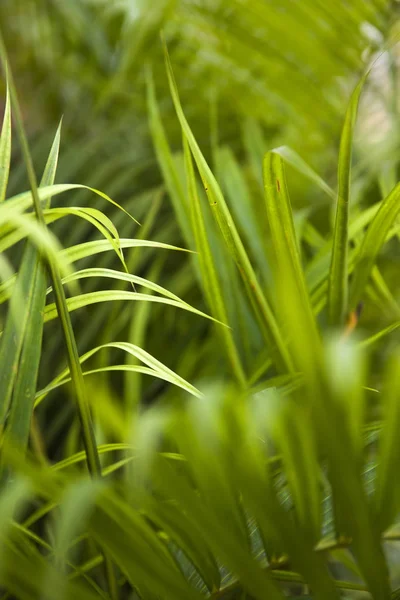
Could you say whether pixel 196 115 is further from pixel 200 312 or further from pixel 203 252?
pixel 200 312

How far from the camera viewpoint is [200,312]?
27 centimetres

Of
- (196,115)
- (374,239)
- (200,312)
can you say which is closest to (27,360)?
(200,312)

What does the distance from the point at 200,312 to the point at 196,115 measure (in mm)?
649

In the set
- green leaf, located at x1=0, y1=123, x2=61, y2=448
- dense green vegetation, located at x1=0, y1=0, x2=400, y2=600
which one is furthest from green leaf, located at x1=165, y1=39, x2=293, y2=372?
green leaf, located at x1=0, y1=123, x2=61, y2=448

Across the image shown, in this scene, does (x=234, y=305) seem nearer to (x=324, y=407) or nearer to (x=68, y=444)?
(x=68, y=444)

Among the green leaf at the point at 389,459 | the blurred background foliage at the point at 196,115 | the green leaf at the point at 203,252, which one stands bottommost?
the green leaf at the point at 389,459

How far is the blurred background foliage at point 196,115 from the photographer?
0.59 meters

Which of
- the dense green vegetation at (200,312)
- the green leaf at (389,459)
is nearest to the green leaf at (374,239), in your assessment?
the dense green vegetation at (200,312)

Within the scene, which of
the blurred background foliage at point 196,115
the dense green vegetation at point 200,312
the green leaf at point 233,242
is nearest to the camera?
the dense green vegetation at point 200,312

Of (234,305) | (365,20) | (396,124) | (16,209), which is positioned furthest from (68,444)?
(365,20)

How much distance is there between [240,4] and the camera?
724 mm

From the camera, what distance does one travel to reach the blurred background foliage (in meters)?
0.59

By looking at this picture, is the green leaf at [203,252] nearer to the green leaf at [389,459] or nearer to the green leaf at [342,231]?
the green leaf at [342,231]

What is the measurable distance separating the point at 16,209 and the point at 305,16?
575mm
